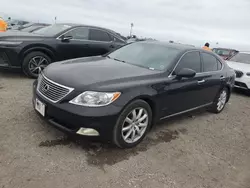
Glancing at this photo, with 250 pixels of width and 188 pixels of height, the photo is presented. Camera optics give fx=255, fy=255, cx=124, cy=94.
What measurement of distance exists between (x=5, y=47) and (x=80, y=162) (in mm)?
4135

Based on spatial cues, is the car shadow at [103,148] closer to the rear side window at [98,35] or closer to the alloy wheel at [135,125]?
the alloy wheel at [135,125]

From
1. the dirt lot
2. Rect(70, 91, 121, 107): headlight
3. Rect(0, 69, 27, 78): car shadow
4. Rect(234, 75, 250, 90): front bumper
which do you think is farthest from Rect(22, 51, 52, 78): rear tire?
Rect(234, 75, 250, 90): front bumper

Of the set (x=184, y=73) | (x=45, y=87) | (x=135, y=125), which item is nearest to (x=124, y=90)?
(x=135, y=125)

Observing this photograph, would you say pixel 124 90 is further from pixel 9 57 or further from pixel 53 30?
pixel 53 30

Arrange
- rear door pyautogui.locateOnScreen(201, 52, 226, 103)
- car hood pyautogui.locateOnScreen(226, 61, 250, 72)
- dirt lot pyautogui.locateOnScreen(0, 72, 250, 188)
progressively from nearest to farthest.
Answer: dirt lot pyautogui.locateOnScreen(0, 72, 250, 188) < rear door pyautogui.locateOnScreen(201, 52, 226, 103) < car hood pyautogui.locateOnScreen(226, 61, 250, 72)

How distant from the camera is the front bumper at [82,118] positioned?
3078 millimetres

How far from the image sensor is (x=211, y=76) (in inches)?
198

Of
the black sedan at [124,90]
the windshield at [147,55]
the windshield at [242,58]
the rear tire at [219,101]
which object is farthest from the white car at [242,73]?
the windshield at [147,55]

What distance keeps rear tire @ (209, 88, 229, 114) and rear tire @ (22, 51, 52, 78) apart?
13.7ft

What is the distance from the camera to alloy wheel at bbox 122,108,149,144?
3454mm

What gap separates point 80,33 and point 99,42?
605 mm

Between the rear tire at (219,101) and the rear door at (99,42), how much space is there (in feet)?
11.4

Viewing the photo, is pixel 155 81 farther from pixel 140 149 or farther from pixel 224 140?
pixel 224 140

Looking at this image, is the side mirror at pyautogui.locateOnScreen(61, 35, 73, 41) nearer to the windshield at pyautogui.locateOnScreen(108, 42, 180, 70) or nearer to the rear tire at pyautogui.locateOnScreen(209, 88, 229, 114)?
the windshield at pyautogui.locateOnScreen(108, 42, 180, 70)
